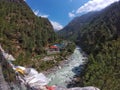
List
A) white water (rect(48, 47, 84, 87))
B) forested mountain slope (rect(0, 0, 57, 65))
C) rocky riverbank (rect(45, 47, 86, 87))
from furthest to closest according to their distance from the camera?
forested mountain slope (rect(0, 0, 57, 65)), rocky riverbank (rect(45, 47, 86, 87)), white water (rect(48, 47, 84, 87))

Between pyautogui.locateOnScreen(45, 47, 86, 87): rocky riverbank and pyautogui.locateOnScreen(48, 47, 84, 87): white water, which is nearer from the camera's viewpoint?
pyautogui.locateOnScreen(48, 47, 84, 87): white water

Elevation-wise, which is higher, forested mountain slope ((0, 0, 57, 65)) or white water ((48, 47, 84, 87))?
forested mountain slope ((0, 0, 57, 65))

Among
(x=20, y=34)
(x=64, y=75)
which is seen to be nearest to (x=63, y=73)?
(x=64, y=75)

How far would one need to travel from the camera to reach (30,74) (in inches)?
391

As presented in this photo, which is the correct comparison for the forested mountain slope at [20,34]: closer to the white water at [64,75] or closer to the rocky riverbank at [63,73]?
the rocky riverbank at [63,73]

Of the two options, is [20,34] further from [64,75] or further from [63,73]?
[64,75]

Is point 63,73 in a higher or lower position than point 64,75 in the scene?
higher

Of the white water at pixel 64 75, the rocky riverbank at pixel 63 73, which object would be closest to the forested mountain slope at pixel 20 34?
the rocky riverbank at pixel 63 73

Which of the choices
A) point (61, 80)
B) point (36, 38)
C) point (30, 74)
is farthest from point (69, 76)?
point (30, 74)

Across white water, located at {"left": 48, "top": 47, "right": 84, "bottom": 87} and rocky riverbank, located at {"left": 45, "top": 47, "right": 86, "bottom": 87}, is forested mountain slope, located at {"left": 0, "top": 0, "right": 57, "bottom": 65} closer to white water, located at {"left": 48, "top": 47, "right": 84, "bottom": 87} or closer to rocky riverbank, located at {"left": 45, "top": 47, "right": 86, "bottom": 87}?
rocky riverbank, located at {"left": 45, "top": 47, "right": 86, "bottom": 87}

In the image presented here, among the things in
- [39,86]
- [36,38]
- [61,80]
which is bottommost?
[61,80]

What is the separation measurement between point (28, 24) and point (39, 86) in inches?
3808

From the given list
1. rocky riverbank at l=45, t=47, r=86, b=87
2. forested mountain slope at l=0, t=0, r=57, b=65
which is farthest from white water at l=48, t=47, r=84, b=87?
forested mountain slope at l=0, t=0, r=57, b=65

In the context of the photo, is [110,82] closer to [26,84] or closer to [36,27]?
[26,84]
